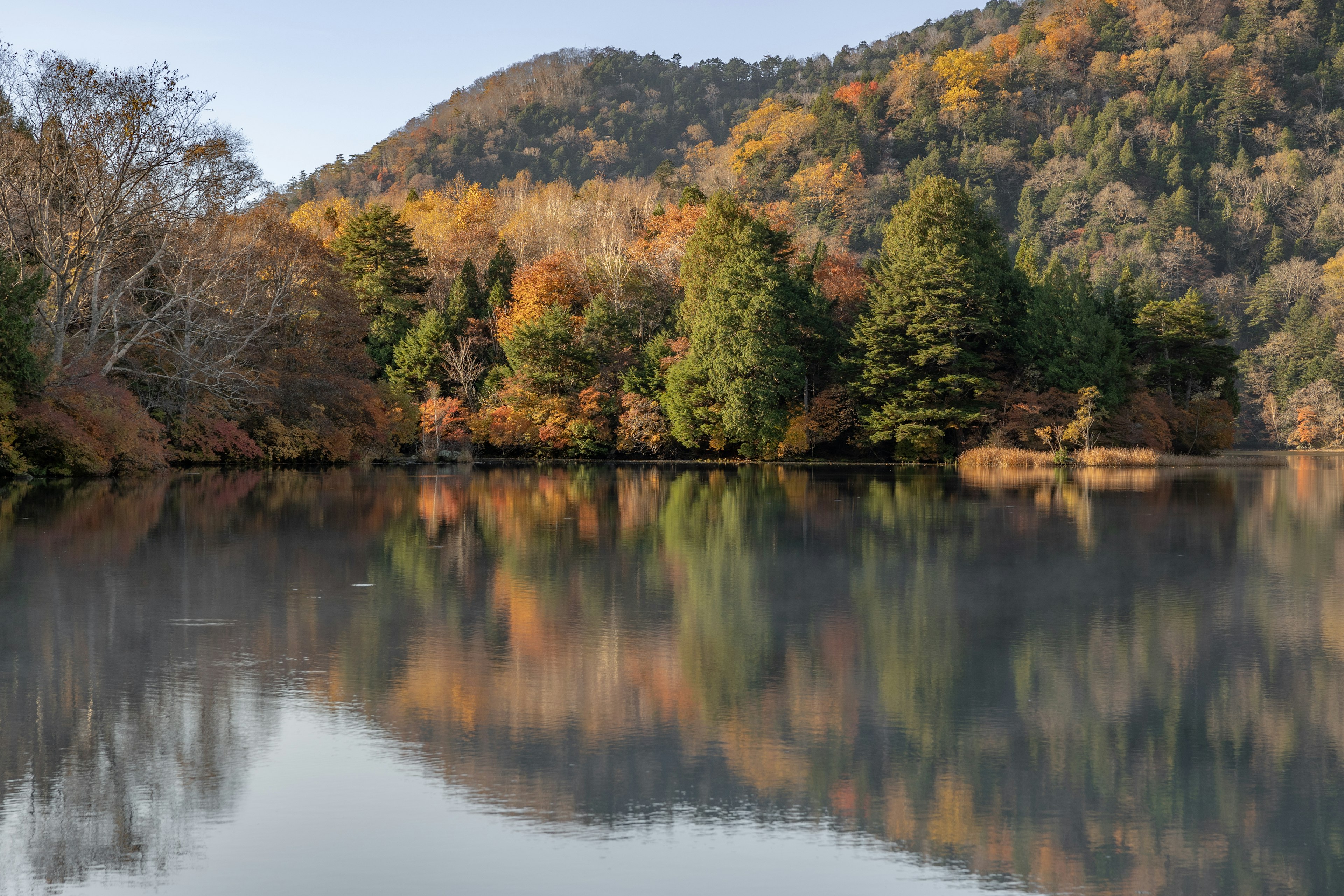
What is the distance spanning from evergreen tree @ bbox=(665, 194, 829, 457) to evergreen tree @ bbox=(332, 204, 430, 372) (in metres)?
14.2

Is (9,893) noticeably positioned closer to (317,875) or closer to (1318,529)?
(317,875)

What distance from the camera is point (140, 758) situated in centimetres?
590

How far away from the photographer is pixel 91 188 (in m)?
30.4

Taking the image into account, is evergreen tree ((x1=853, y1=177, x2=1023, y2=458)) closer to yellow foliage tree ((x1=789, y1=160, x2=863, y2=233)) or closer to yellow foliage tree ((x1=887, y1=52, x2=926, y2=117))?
yellow foliage tree ((x1=789, y1=160, x2=863, y2=233))

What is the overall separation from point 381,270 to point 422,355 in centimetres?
618

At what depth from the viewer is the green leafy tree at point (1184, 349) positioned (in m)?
53.2

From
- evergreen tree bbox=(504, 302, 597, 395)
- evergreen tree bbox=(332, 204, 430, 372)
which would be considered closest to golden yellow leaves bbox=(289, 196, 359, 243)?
evergreen tree bbox=(332, 204, 430, 372)

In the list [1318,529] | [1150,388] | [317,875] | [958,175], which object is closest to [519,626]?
[317,875]

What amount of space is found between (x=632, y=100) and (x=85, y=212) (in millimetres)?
122772

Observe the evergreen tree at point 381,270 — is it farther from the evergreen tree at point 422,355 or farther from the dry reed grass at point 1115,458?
the dry reed grass at point 1115,458

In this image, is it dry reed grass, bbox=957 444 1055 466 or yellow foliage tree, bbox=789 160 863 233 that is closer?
dry reed grass, bbox=957 444 1055 466

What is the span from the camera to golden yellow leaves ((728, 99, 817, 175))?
11169 centimetres

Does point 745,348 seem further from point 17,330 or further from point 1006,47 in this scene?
point 1006,47

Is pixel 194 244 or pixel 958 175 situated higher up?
pixel 958 175
